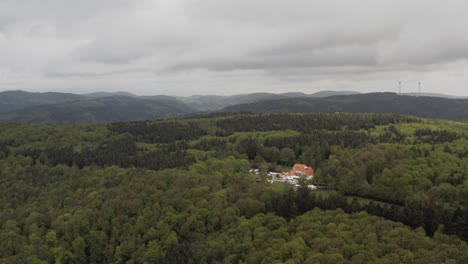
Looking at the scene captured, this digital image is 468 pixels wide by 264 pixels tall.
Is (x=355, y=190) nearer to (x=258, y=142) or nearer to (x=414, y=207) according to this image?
(x=414, y=207)

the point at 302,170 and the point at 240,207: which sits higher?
the point at 302,170

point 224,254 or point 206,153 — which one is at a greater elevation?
point 206,153

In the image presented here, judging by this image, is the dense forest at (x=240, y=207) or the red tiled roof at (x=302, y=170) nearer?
the dense forest at (x=240, y=207)

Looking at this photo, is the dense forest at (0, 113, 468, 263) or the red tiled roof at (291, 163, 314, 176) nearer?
the dense forest at (0, 113, 468, 263)

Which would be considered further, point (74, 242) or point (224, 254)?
point (74, 242)

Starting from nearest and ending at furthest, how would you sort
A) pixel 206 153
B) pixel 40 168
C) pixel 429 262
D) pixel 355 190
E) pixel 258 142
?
pixel 429 262 → pixel 355 190 → pixel 40 168 → pixel 206 153 → pixel 258 142

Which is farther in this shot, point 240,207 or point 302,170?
point 302,170

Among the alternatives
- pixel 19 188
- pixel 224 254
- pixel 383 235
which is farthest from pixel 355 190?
pixel 19 188

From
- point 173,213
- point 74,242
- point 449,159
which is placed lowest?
point 74,242
